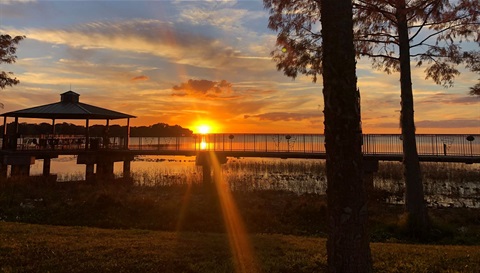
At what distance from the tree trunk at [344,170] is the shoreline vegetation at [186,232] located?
2.50 m

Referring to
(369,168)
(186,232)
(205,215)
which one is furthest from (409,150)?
(369,168)

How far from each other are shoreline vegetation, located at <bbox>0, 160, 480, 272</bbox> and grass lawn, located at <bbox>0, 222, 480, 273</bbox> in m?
0.02

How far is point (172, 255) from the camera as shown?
268 inches

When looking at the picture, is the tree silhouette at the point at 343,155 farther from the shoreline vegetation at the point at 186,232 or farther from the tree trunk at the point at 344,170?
the shoreline vegetation at the point at 186,232

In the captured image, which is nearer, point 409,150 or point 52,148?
point 409,150

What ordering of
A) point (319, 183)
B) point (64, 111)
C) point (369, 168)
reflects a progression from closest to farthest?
point (369, 168) < point (319, 183) < point (64, 111)

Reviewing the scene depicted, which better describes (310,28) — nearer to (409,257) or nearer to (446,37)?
(446,37)

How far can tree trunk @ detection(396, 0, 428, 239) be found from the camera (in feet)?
36.5

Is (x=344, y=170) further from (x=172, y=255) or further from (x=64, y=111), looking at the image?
(x=64, y=111)

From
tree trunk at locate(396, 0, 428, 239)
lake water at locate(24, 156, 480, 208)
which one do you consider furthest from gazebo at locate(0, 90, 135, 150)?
tree trunk at locate(396, 0, 428, 239)

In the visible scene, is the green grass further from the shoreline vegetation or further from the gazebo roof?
the gazebo roof

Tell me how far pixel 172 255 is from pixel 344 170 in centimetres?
449

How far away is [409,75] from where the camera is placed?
11391 mm

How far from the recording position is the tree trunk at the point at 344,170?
3730 millimetres
